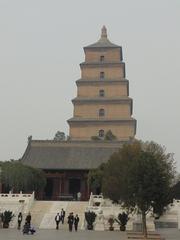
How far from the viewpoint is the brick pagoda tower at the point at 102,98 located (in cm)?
4822

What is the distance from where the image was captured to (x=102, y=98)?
1938 inches

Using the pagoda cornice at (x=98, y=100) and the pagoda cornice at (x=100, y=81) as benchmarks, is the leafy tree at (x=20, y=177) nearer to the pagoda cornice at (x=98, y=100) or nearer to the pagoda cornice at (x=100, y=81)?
the pagoda cornice at (x=98, y=100)

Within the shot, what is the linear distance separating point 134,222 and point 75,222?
326 centimetres

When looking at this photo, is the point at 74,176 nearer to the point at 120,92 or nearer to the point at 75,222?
the point at 120,92

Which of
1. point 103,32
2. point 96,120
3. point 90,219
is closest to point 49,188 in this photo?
point 96,120

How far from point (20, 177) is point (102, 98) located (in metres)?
15.4

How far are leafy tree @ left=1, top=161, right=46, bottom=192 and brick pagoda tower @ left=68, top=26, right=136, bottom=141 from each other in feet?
35.0

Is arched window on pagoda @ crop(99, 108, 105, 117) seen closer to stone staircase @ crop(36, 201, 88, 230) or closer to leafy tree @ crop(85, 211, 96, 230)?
stone staircase @ crop(36, 201, 88, 230)

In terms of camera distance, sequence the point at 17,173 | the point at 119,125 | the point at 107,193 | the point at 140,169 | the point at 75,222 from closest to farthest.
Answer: the point at 140,169 → the point at 75,222 → the point at 107,193 → the point at 17,173 → the point at 119,125

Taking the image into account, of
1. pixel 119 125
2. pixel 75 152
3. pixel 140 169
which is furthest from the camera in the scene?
pixel 119 125

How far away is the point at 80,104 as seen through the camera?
49.4m

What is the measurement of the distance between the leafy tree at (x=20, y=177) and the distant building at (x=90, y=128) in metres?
2.82

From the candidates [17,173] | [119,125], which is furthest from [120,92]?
[17,173]

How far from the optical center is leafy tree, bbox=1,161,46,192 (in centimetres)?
3678
